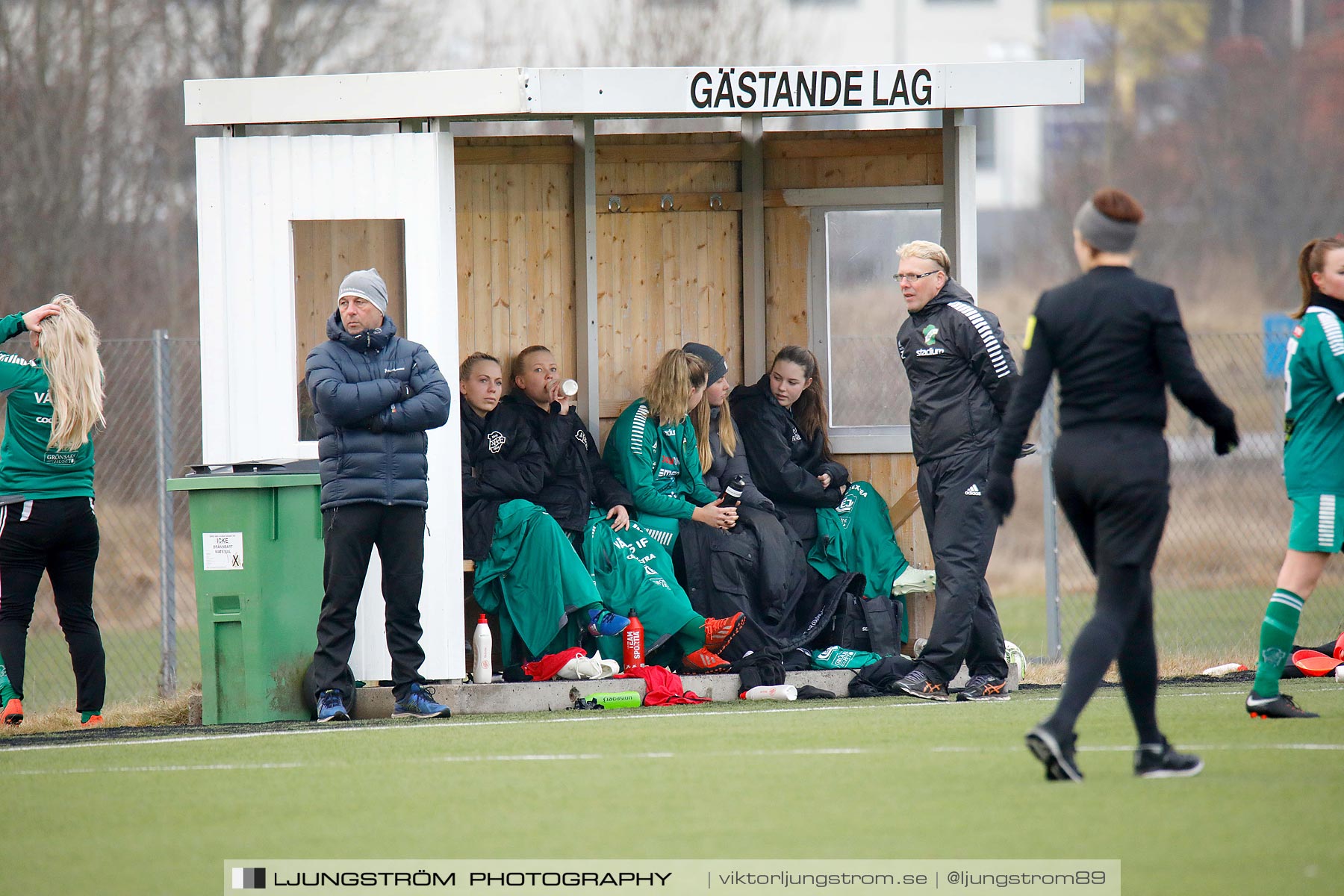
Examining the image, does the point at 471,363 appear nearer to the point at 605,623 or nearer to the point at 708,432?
the point at 708,432

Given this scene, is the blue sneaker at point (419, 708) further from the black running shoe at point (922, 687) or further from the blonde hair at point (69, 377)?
the black running shoe at point (922, 687)

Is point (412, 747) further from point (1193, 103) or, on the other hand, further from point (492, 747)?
point (1193, 103)

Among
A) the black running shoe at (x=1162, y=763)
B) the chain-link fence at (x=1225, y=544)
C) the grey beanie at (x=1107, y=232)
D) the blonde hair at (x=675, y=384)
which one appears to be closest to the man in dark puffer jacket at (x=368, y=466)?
the blonde hair at (x=675, y=384)

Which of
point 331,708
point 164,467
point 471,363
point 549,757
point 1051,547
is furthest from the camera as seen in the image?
point 1051,547

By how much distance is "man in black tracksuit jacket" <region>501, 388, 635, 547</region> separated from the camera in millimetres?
8758

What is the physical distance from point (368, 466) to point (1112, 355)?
3428 millimetres

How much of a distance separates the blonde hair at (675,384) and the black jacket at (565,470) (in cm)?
40

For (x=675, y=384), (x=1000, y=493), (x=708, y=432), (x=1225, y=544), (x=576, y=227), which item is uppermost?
(x=576, y=227)

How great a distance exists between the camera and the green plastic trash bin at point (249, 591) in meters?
7.68

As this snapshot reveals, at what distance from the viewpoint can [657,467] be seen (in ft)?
29.5

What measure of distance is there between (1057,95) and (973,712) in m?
3.03

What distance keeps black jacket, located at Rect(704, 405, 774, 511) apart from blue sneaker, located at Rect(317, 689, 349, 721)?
2355 mm

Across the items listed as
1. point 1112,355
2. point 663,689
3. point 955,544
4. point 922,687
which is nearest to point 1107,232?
point 1112,355

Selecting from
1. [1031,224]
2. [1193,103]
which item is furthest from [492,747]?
[1193,103]
